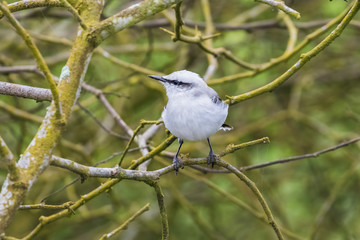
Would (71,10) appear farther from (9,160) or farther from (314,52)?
(314,52)

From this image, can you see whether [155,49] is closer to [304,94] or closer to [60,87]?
[304,94]

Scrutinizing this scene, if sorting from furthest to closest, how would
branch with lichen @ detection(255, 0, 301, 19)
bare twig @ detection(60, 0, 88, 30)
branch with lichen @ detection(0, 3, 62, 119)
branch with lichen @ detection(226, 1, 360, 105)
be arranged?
branch with lichen @ detection(226, 1, 360, 105) < branch with lichen @ detection(255, 0, 301, 19) < bare twig @ detection(60, 0, 88, 30) < branch with lichen @ detection(0, 3, 62, 119)

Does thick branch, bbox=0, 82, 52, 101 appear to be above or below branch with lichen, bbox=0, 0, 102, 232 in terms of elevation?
above

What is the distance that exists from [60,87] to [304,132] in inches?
193

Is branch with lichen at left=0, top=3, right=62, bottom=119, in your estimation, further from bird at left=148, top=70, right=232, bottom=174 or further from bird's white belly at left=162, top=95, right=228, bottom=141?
bird's white belly at left=162, top=95, right=228, bottom=141

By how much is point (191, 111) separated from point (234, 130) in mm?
2988

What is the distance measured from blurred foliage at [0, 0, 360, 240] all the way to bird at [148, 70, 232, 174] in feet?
6.73

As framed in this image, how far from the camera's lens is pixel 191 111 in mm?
3096

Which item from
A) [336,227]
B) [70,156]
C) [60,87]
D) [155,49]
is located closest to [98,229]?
[70,156]

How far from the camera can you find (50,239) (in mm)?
6082

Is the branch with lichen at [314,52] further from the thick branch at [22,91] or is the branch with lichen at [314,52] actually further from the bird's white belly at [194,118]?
the thick branch at [22,91]

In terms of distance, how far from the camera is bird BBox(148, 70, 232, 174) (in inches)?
117

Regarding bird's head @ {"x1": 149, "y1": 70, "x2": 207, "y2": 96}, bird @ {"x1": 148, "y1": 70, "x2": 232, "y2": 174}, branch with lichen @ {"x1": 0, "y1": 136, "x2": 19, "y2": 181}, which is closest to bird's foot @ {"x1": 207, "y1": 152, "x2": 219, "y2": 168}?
bird @ {"x1": 148, "y1": 70, "x2": 232, "y2": 174}

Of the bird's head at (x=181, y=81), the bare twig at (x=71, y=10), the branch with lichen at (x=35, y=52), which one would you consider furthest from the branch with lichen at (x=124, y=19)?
the bird's head at (x=181, y=81)
